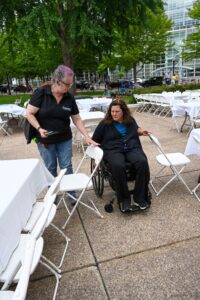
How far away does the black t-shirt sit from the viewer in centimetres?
338

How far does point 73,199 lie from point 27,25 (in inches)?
332

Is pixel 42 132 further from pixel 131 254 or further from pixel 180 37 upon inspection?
pixel 180 37

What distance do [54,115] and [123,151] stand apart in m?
1.12

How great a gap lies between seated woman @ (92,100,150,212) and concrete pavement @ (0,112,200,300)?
0.83 feet

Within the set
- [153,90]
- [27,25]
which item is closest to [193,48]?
[153,90]

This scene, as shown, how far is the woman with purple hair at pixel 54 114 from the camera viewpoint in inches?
129

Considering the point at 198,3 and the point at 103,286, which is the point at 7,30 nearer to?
the point at 103,286

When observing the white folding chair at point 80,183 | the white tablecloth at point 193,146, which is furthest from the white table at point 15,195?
the white tablecloth at point 193,146

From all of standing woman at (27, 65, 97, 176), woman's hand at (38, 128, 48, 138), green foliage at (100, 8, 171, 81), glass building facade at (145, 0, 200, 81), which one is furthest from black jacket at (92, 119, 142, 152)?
glass building facade at (145, 0, 200, 81)

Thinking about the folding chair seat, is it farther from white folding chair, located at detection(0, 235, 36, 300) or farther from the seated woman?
the seated woman

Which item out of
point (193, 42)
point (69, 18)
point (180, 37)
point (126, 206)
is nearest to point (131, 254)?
point (126, 206)

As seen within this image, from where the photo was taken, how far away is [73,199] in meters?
3.89

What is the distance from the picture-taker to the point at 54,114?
11.2ft

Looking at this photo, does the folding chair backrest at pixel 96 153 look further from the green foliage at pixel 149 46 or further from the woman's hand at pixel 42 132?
the green foliage at pixel 149 46
